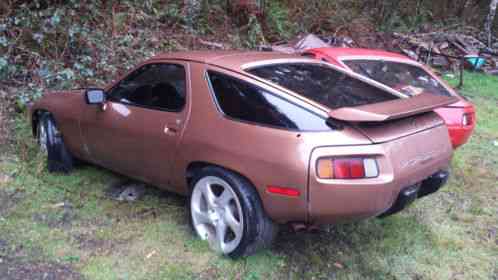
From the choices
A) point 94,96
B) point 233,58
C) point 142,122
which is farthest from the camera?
point 94,96

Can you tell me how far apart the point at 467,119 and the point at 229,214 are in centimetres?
328

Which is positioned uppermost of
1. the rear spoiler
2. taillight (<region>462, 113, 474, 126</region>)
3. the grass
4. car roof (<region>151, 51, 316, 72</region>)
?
car roof (<region>151, 51, 316, 72</region>)

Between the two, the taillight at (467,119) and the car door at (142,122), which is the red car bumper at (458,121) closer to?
the taillight at (467,119)

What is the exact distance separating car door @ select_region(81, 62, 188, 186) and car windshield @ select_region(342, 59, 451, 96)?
275 centimetres

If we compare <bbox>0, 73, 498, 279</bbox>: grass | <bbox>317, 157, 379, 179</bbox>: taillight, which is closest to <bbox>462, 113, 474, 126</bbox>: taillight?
<bbox>0, 73, 498, 279</bbox>: grass

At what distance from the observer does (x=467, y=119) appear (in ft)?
17.5

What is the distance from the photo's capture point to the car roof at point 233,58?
12.3 ft

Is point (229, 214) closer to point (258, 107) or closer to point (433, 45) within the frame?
point (258, 107)

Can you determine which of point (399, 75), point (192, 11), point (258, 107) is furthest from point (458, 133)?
point (192, 11)

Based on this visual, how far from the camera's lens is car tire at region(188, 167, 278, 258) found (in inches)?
131

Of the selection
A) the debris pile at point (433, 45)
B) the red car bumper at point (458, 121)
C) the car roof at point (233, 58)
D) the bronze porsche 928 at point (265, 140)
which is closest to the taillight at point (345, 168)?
the bronze porsche 928 at point (265, 140)

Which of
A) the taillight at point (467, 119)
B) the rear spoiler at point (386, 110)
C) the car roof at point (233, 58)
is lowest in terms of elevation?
the taillight at point (467, 119)

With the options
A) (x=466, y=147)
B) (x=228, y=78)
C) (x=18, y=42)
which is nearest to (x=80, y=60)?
(x=18, y=42)

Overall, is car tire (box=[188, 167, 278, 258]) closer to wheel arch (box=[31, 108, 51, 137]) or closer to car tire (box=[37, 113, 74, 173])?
car tire (box=[37, 113, 74, 173])
